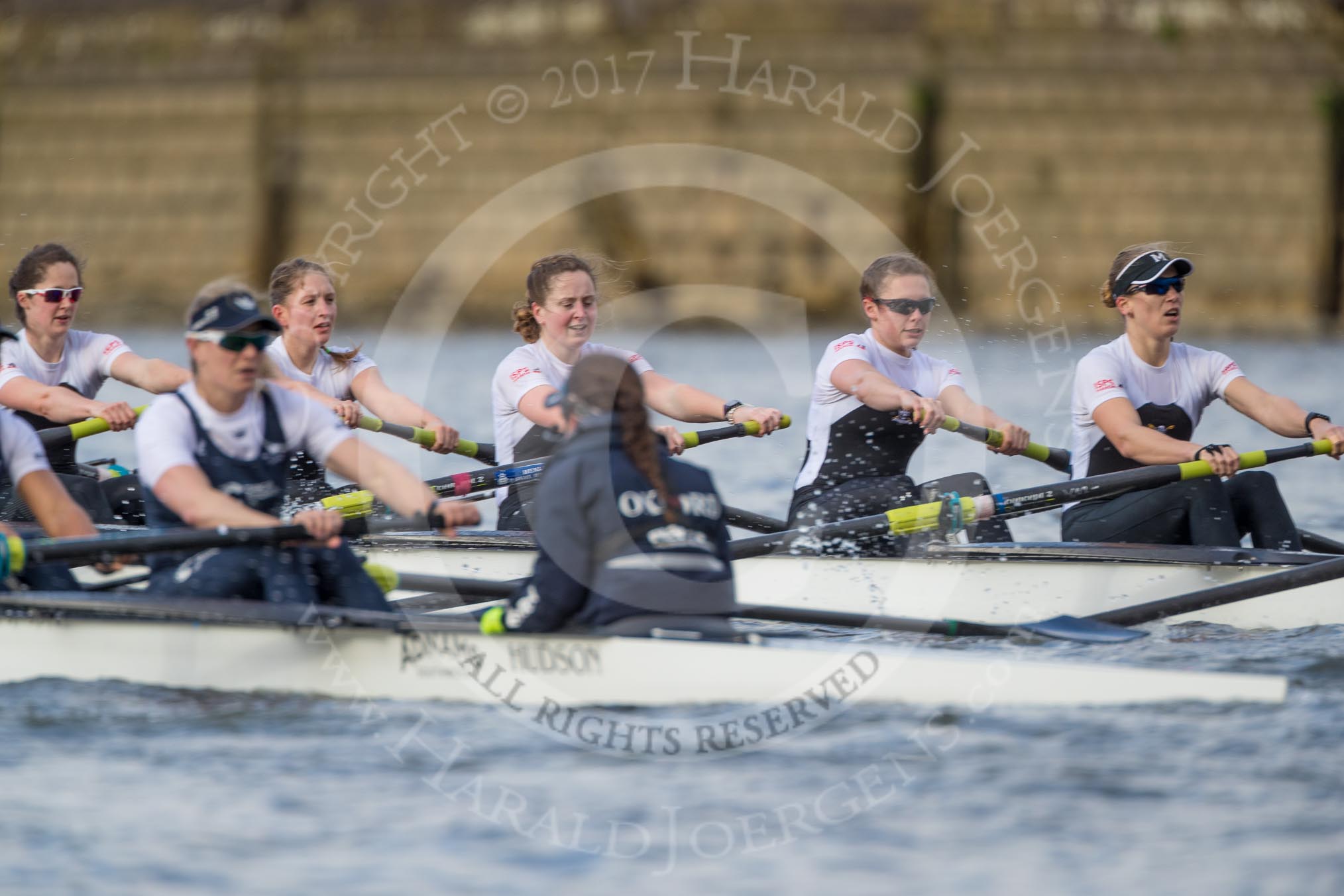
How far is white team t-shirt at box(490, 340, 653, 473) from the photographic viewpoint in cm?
795

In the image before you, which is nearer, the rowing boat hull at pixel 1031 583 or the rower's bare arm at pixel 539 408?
the rowing boat hull at pixel 1031 583

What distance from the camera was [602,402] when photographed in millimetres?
5402

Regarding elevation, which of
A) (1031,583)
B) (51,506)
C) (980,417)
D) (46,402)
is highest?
(46,402)

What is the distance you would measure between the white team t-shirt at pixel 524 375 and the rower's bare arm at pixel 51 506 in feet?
7.02

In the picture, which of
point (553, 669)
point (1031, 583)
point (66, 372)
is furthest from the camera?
point (66, 372)

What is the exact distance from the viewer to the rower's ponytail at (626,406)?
538 cm

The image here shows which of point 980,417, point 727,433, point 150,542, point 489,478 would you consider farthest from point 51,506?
point 980,417

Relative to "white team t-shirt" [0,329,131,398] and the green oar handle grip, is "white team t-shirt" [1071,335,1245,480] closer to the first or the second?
the green oar handle grip

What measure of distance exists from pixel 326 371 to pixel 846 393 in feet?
8.80

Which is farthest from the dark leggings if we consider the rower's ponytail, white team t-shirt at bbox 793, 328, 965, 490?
the rower's ponytail

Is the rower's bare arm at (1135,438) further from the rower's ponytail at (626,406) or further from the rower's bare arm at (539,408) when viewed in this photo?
the rower's ponytail at (626,406)

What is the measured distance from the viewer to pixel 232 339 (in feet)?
18.9

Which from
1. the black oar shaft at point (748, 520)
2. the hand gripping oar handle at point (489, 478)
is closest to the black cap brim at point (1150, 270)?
the hand gripping oar handle at point (489, 478)

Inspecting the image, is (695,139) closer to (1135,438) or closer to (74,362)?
(74,362)
